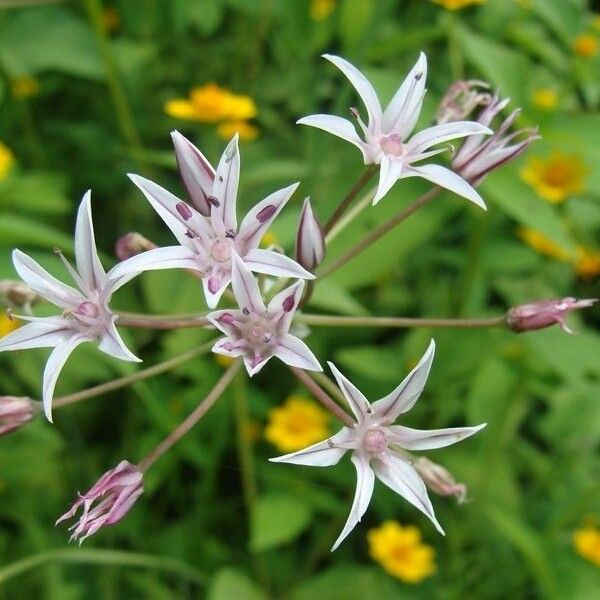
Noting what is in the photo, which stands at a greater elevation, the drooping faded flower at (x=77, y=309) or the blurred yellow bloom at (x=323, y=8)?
the drooping faded flower at (x=77, y=309)

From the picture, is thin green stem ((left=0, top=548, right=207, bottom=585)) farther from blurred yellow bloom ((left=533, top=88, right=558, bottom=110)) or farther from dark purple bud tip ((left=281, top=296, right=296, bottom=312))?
blurred yellow bloom ((left=533, top=88, right=558, bottom=110))

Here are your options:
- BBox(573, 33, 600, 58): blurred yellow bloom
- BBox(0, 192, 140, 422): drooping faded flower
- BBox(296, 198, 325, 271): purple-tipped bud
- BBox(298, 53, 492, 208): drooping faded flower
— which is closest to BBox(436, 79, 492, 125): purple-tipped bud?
BBox(298, 53, 492, 208): drooping faded flower

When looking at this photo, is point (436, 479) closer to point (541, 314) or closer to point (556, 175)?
point (541, 314)

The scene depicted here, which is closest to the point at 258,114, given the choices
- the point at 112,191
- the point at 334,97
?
the point at 334,97

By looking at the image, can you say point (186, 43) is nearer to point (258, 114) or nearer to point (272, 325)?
point (258, 114)

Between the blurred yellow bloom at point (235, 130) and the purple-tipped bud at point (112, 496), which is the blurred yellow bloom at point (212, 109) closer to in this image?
the blurred yellow bloom at point (235, 130)

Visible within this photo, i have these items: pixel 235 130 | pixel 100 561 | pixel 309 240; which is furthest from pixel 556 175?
pixel 100 561

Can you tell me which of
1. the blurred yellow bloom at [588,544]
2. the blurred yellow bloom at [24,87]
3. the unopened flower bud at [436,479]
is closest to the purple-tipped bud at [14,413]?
the unopened flower bud at [436,479]
